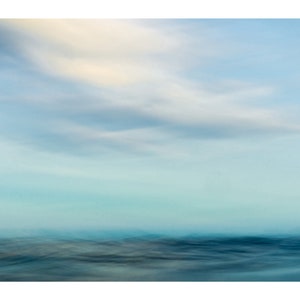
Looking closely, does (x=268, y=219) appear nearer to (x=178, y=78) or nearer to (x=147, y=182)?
(x=147, y=182)

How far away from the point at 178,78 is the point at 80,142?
619 millimetres

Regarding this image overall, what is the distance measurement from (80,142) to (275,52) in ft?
3.71

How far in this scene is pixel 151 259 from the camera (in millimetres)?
2994

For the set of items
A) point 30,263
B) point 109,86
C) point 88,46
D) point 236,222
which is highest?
point 88,46

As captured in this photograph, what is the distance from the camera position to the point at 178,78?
9.99 ft

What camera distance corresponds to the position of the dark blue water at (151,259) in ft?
9.74

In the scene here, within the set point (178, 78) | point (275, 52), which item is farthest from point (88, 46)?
point (275, 52)

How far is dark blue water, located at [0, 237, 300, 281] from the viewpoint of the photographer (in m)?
2.97

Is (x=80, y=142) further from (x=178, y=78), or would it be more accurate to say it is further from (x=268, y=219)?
(x=268, y=219)
